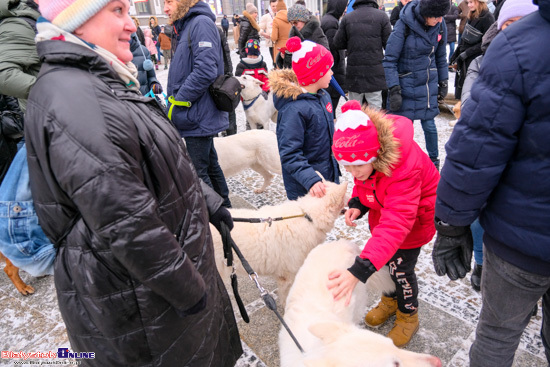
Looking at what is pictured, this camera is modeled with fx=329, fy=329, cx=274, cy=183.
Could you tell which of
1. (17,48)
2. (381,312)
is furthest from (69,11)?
(381,312)

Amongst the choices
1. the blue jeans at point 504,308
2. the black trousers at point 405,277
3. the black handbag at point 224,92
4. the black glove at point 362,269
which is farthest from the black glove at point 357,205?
the black handbag at point 224,92

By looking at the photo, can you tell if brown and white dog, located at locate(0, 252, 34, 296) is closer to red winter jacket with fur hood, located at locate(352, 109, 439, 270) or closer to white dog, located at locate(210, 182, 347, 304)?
white dog, located at locate(210, 182, 347, 304)

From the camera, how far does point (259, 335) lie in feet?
8.45

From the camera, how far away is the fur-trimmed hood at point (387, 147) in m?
1.84

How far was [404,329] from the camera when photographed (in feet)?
7.74

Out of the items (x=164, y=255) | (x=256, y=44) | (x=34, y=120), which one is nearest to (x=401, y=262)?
(x=164, y=255)

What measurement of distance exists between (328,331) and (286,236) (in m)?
1.16

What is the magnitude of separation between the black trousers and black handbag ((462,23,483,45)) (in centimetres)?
391

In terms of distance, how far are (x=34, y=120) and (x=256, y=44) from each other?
7.00 metres

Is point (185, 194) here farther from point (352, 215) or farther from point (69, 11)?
point (352, 215)

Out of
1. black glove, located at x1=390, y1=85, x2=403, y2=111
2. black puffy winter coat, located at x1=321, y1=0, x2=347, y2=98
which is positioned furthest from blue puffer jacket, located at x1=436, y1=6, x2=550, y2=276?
black puffy winter coat, located at x1=321, y1=0, x2=347, y2=98

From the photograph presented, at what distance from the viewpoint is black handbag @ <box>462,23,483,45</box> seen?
15.1ft

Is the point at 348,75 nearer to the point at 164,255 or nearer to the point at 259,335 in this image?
the point at 259,335

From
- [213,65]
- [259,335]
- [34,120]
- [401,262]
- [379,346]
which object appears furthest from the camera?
[213,65]
